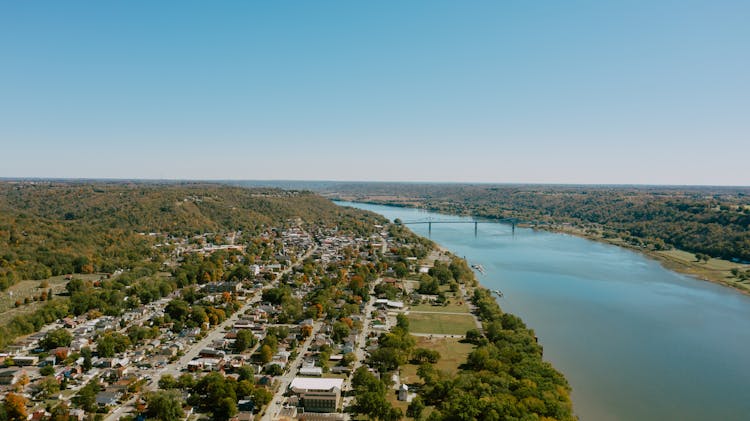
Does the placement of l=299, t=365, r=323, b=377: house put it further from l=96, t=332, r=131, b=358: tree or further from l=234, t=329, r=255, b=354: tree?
l=96, t=332, r=131, b=358: tree

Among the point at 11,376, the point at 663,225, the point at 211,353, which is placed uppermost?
the point at 663,225

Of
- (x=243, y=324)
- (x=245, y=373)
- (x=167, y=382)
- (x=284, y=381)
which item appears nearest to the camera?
(x=167, y=382)

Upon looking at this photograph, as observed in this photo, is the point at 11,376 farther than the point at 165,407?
Yes

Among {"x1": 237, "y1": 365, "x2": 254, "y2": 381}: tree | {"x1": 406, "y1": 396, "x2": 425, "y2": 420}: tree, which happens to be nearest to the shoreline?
{"x1": 406, "y1": 396, "x2": 425, "y2": 420}: tree

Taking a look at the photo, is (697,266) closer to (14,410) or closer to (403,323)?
(403,323)

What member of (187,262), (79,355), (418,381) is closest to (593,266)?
(418,381)

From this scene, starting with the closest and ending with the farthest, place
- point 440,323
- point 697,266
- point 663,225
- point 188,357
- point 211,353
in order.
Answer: point 211,353
point 188,357
point 440,323
point 697,266
point 663,225

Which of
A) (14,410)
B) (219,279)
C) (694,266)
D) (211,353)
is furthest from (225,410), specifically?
(694,266)

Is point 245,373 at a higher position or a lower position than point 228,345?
higher
